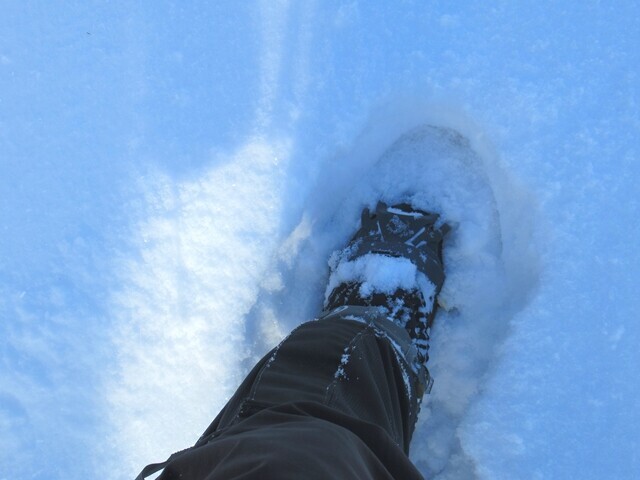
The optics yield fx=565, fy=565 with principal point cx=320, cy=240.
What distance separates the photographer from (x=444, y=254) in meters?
1.37

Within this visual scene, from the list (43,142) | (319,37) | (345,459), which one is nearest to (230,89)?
(319,37)

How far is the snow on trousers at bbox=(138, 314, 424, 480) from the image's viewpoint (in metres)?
0.60

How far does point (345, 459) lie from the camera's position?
0.62 metres

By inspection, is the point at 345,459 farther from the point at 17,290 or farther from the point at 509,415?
the point at 17,290

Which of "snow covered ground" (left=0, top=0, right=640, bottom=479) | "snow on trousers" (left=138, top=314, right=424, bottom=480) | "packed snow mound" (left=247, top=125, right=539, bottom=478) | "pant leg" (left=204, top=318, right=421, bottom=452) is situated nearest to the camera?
"snow on trousers" (left=138, top=314, right=424, bottom=480)

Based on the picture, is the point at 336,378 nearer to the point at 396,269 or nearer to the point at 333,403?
the point at 333,403

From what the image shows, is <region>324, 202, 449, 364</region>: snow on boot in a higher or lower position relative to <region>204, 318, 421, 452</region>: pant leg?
higher

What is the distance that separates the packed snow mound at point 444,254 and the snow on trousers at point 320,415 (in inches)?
7.4

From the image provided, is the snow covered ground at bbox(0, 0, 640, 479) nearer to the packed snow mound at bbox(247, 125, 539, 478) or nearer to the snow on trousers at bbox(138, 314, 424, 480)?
the packed snow mound at bbox(247, 125, 539, 478)

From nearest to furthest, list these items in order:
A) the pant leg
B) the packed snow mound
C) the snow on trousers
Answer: the snow on trousers < the pant leg < the packed snow mound

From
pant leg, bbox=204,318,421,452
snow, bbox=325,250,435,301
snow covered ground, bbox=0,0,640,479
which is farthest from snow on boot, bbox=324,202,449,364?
pant leg, bbox=204,318,421,452

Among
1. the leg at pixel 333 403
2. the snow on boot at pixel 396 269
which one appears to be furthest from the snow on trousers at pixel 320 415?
the snow on boot at pixel 396 269

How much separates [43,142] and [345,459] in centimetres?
95

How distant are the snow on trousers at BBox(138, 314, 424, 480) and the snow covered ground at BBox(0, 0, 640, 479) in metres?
0.23
